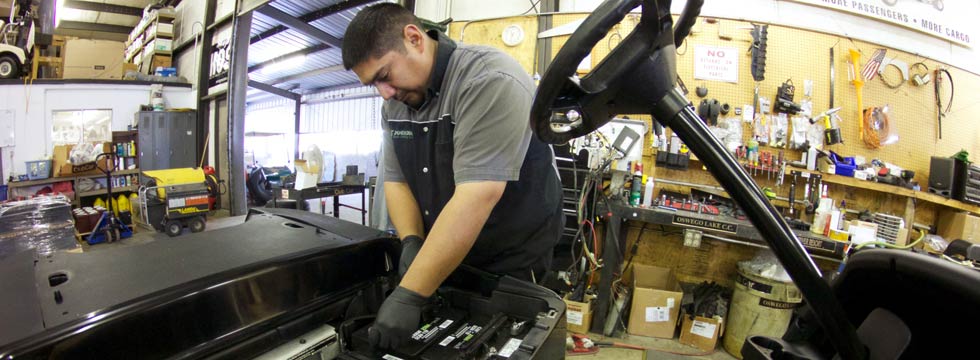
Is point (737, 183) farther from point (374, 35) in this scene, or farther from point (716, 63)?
point (716, 63)

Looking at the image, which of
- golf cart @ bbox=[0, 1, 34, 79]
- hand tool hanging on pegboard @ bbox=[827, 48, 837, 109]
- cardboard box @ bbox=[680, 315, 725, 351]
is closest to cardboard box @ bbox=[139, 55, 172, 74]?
golf cart @ bbox=[0, 1, 34, 79]

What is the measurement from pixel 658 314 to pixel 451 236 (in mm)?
2165

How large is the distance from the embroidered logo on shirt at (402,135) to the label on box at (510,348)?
0.62 meters

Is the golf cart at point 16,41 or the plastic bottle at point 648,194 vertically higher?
the golf cart at point 16,41

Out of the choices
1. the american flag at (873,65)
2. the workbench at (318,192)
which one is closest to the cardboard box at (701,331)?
the american flag at (873,65)

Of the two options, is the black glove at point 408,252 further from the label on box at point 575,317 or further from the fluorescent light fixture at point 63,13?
the fluorescent light fixture at point 63,13

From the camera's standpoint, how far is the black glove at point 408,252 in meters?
0.92

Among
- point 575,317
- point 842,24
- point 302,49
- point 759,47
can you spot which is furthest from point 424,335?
point 302,49

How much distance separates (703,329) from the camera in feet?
7.68

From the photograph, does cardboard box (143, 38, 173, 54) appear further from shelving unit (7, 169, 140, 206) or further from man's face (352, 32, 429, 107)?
man's face (352, 32, 429, 107)

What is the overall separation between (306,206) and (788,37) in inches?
169

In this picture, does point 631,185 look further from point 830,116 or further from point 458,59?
point 458,59

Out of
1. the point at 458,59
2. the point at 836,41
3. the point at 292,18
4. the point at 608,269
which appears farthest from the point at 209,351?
the point at 292,18

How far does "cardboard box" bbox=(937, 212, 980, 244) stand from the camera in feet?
7.90
